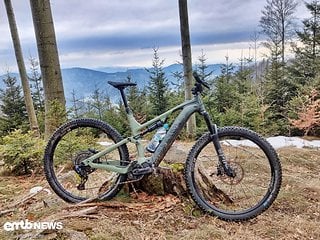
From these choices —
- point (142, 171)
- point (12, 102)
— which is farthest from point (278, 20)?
point (142, 171)

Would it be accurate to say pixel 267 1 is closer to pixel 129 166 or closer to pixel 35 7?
pixel 35 7

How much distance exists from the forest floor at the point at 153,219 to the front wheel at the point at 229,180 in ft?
0.36

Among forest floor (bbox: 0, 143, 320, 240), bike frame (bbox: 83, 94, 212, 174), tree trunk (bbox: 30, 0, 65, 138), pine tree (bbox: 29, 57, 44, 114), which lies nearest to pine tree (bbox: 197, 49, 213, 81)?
pine tree (bbox: 29, 57, 44, 114)

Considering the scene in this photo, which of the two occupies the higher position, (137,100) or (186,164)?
(186,164)

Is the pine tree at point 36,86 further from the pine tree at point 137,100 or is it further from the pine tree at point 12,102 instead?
the pine tree at point 137,100

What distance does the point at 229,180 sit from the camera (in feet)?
9.87

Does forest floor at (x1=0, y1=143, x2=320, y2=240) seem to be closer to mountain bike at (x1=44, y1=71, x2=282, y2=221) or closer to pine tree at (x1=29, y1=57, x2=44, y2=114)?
mountain bike at (x1=44, y1=71, x2=282, y2=221)

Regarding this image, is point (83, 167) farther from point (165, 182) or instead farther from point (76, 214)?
point (165, 182)

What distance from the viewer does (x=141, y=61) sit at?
14.4m

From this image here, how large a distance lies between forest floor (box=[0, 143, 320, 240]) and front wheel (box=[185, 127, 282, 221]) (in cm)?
11

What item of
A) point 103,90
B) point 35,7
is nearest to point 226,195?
point 35,7

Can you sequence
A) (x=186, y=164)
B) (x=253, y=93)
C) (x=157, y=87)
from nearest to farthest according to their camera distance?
(x=186, y=164)
(x=253, y=93)
(x=157, y=87)

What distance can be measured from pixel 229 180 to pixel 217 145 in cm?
40

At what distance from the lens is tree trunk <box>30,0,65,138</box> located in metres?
4.88
